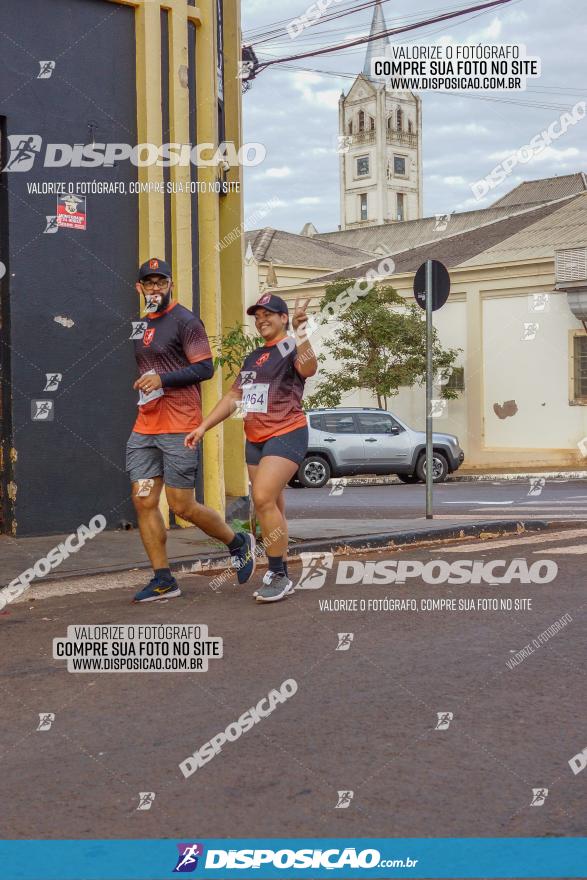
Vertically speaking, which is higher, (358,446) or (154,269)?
(154,269)

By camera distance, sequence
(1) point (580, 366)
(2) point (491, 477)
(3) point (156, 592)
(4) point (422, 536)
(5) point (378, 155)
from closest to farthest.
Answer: (3) point (156, 592) < (4) point (422, 536) < (2) point (491, 477) < (1) point (580, 366) < (5) point (378, 155)

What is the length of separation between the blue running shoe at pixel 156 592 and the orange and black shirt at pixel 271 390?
3.39 ft

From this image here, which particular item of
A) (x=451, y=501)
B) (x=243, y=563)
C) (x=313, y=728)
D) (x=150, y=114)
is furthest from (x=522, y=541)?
(x=451, y=501)

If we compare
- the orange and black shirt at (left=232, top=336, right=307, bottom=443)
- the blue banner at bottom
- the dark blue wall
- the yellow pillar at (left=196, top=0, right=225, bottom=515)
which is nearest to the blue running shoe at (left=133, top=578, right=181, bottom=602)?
the orange and black shirt at (left=232, top=336, right=307, bottom=443)

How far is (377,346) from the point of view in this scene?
114 ft

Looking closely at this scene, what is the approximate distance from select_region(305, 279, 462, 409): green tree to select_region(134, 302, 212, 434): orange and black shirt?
26613 mm

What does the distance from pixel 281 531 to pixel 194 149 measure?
4.98 metres

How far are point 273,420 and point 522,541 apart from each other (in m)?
3.94

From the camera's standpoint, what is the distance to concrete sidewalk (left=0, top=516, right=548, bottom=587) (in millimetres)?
8883

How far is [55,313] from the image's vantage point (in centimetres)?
1050

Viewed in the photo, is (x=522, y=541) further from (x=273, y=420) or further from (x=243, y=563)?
(x=273, y=420)

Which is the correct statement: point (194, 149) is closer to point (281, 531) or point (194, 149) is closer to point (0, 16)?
point (0, 16)

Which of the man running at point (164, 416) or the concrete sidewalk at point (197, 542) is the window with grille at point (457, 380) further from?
the man running at point (164, 416)

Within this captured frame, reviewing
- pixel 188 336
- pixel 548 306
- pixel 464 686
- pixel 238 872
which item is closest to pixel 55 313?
pixel 188 336
